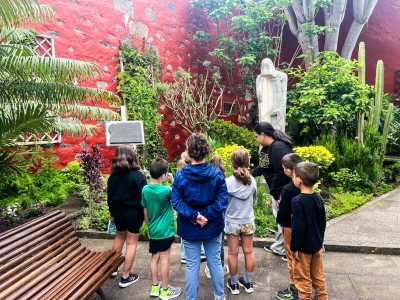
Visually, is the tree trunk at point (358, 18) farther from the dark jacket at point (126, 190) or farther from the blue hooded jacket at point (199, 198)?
the blue hooded jacket at point (199, 198)

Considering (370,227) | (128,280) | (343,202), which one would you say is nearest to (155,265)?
(128,280)

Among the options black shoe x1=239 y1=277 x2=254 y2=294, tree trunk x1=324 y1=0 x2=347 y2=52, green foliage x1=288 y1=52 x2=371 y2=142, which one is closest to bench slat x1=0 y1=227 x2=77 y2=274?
black shoe x1=239 y1=277 x2=254 y2=294

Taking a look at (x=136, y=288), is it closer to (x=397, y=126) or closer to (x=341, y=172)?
(x=341, y=172)

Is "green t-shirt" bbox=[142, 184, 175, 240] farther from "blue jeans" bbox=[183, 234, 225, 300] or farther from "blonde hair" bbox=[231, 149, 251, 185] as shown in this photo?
"blonde hair" bbox=[231, 149, 251, 185]

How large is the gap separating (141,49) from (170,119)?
1992mm

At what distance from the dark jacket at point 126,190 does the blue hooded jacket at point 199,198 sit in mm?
771

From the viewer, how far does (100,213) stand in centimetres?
575

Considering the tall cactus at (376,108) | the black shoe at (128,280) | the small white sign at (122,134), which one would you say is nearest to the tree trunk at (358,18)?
the tall cactus at (376,108)

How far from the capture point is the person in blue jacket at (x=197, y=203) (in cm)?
307

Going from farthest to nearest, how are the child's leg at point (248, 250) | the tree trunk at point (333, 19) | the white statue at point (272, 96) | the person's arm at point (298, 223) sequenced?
the tree trunk at point (333, 19), the white statue at point (272, 96), the child's leg at point (248, 250), the person's arm at point (298, 223)

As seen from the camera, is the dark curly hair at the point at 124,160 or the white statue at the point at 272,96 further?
the white statue at the point at 272,96

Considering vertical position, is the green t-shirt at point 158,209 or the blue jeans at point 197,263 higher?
the green t-shirt at point 158,209

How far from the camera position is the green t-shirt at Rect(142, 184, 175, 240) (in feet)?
11.5

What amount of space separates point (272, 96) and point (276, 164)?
9.84ft
